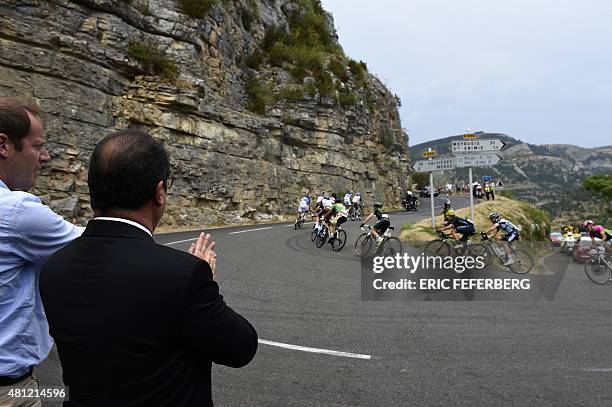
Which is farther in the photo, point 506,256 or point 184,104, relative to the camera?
point 184,104

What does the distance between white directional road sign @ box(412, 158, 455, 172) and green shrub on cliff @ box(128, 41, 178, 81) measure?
14.3 metres

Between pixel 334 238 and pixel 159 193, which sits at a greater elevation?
pixel 159 193

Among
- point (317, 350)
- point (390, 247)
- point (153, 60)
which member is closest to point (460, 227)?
point (390, 247)

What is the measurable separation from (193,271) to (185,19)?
24812 millimetres

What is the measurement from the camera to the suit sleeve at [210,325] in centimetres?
133

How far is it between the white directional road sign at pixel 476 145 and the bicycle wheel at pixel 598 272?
4.67 metres

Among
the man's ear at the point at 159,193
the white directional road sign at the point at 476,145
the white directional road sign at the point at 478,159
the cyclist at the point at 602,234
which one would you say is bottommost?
the cyclist at the point at 602,234

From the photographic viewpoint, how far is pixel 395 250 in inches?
481

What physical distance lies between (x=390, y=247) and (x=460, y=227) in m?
2.26

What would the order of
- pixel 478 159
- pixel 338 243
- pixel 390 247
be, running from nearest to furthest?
pixel 390 247 < pixel 478 159 < pixel 338 243

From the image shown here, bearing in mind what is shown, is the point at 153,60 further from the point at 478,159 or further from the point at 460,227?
the point at 460,227

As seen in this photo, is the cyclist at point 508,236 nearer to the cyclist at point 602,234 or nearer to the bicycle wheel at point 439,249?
the bicycle wheel at point 439,249

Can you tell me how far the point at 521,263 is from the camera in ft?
35.1

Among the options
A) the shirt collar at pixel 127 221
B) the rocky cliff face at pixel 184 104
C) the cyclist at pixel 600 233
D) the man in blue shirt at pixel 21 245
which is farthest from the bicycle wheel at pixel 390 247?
the rocky cliff face at pixel 184 104
